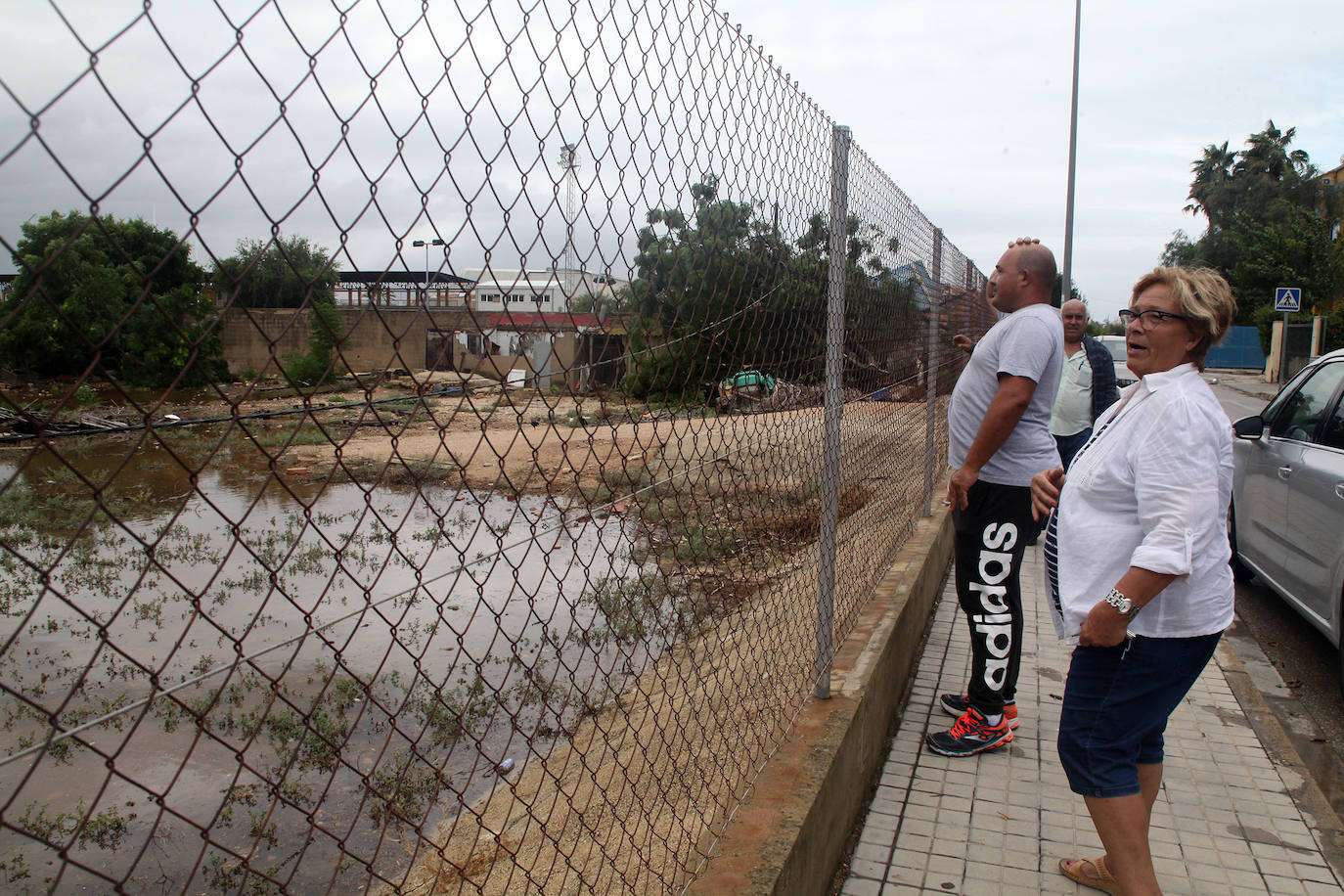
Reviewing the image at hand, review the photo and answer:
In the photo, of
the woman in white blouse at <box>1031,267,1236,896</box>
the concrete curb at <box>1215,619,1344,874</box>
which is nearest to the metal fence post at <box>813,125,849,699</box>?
the woman in white blouse at <box>1031,267,1236,896</box>

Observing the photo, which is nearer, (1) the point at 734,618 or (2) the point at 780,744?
(2) the point at 780,744

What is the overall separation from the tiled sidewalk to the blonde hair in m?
1.59

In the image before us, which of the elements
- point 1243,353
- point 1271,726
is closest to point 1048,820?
point 1271,726

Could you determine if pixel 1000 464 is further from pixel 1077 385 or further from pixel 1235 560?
pixel 1235 560

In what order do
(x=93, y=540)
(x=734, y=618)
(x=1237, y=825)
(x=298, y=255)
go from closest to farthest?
(x=298, y=255), (x=1237, y=825), (x=734, y=618), (x=93, y=540)

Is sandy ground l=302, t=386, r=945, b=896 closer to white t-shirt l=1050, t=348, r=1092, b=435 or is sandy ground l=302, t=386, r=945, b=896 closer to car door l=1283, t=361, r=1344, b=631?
white t-shirt l=1050, t=348, r=1092, b=435

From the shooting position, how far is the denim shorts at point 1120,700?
86.7 inches

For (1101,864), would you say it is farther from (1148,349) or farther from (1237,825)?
(1148,349)

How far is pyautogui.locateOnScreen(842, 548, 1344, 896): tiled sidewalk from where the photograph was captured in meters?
2.76

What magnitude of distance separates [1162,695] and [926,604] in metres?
2.82

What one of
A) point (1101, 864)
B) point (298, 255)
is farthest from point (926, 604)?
point (298, 255)

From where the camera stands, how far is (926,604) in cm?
504

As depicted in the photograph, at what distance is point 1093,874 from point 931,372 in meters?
3.51

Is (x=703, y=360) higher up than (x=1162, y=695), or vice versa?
(x=703, y=360)
